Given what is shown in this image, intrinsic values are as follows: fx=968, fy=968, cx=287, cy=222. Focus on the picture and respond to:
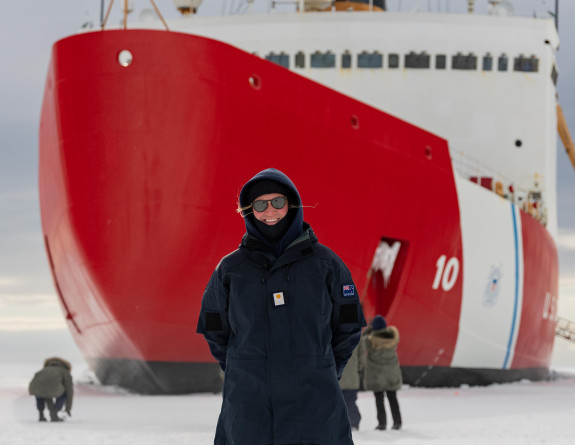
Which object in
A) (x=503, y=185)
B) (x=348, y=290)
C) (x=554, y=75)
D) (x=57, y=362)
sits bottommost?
(x=57, y=362)

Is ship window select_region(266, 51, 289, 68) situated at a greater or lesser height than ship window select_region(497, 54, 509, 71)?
lesser

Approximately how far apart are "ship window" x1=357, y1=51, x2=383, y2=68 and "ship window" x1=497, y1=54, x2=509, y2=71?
6.63ft

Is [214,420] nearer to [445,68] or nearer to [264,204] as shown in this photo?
[264,204]

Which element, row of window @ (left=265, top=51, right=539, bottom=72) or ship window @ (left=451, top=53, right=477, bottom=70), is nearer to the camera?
row of window @ (left=265, top=51, right=539, bottom=72)

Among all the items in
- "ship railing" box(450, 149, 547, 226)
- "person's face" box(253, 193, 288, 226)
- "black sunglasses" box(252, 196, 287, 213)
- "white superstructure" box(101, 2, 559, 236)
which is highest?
"white superstructure" box(101, 2, 559, 236)

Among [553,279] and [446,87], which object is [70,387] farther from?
[553,279]

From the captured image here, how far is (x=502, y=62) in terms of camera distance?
14953 mm

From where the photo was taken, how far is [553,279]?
1734cm

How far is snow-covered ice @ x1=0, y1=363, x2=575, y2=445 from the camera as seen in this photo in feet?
21.2

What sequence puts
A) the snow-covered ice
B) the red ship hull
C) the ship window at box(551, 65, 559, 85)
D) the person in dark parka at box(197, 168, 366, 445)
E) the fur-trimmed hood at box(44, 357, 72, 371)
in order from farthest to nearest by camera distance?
the ship window at box(551, 65, 559, 85)
the red ship hull
the fur-trimmed hood at box(44, 357, 72, 371)
the snow-covered ice
the person in dark parka at box(197, 168, 366, 445)

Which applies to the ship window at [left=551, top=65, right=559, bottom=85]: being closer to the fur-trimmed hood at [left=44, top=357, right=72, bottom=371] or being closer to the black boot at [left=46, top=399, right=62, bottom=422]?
the fur-trimmed hood at [left=44, top=357, right=72, bottom=371]

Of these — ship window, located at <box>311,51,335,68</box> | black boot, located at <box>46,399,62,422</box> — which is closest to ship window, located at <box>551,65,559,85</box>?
ship window, located at <box>311,51,335,68</box>

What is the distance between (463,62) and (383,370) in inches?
330

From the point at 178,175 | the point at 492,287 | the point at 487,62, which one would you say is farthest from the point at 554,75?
the point at 178,175
